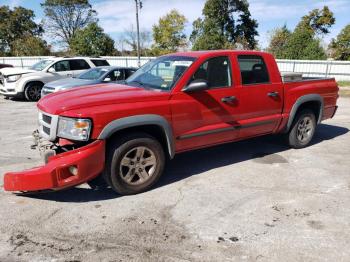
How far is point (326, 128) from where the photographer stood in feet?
27.2

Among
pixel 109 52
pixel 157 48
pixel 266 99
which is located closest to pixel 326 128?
pixel 266 99

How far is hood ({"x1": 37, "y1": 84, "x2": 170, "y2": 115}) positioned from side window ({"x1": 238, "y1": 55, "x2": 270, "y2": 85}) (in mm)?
1483

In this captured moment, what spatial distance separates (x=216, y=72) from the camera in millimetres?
4879

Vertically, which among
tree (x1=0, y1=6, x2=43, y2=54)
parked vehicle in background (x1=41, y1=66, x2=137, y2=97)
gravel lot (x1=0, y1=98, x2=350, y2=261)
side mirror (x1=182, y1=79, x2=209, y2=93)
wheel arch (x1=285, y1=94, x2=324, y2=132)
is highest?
tree (x1=0, y1=6, x2=43, y2=54)

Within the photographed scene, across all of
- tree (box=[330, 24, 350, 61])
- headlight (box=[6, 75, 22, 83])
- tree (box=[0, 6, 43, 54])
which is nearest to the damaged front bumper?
headlight (box=[6, 75, 22, 83])

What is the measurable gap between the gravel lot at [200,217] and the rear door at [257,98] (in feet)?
2.16

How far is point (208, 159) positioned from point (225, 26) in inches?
1444

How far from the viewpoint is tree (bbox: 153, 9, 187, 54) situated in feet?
175

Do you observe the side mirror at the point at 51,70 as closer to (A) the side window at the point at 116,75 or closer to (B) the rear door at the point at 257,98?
(A) the side window at the point at 116,75

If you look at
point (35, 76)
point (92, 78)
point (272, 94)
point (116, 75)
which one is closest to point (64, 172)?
point (272, 94)

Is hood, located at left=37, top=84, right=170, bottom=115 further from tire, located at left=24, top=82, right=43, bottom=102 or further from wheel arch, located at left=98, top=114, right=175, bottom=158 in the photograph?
tire, located at left=24, top=82, right=43, bottom=102

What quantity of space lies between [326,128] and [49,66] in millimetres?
10149

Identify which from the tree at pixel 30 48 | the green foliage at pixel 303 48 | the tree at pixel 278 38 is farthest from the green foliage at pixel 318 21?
the tree at pixel 30 48

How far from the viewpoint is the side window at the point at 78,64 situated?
13.3 meters
